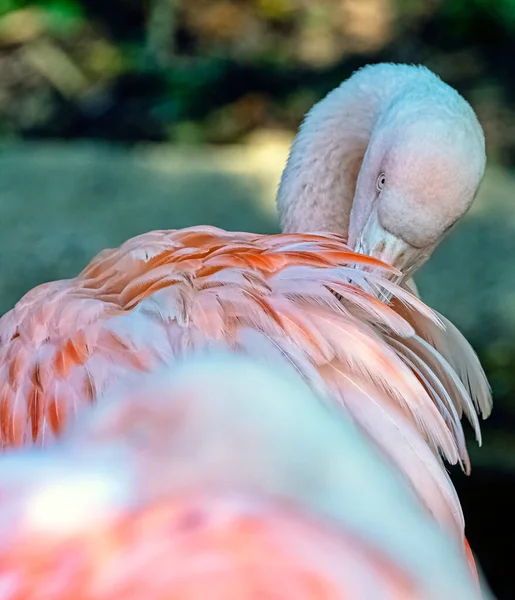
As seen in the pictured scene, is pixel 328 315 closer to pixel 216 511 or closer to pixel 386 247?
pixel 386 247

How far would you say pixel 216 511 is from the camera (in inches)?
29.5

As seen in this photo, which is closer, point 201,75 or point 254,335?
point 254,335

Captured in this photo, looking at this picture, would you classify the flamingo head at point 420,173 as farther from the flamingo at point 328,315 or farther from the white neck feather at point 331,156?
the white neck feather at point 331,156

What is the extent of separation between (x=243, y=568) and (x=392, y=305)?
77 cm

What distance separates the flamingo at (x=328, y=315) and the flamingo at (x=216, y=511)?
330 millimetres

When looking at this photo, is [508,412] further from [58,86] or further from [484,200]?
[58,86]

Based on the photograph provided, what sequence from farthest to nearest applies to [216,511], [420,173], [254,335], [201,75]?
[201,75]
[420,173]
[254,335]
[216,511]

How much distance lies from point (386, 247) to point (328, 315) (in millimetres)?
396

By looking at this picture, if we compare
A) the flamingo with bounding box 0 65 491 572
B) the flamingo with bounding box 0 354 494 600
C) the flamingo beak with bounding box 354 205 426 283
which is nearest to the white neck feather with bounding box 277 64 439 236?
the flamingo with bounding box 0 65 491 572

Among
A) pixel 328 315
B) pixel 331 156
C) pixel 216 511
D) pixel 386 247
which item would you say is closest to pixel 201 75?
pixel 331 156

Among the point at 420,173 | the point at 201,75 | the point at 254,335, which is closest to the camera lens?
the point at 254,335

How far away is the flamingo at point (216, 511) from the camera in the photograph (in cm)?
71

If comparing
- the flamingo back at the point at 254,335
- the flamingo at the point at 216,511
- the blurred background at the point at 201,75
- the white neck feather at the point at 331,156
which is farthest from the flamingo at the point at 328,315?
the blurred background at the point at 201,75

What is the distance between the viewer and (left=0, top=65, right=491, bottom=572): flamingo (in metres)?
1.17
